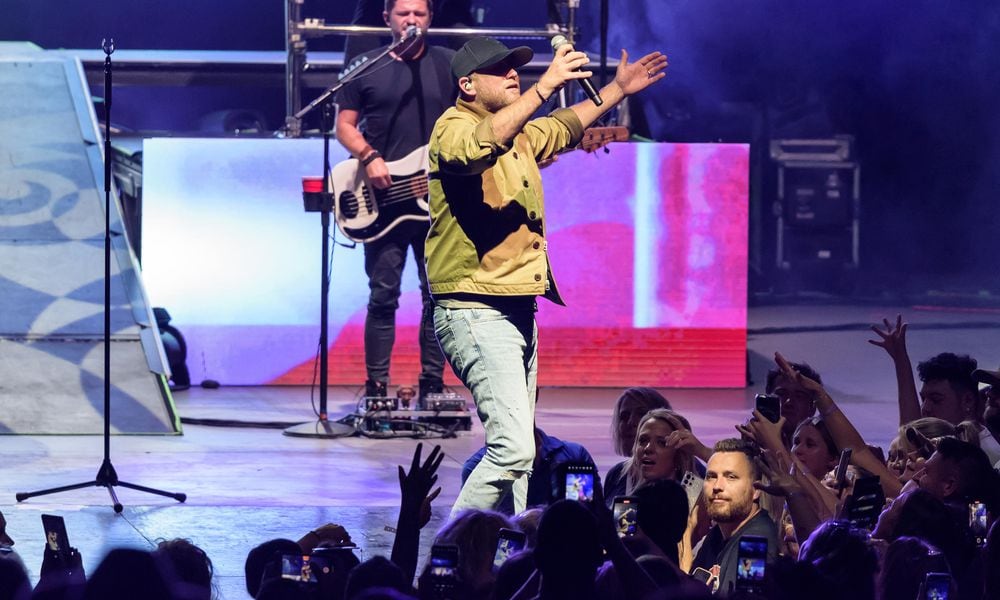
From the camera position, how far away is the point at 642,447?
5.04 metres

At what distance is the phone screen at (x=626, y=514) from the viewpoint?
12.6 ft

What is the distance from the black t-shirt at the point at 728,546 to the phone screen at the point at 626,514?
370 millimetres

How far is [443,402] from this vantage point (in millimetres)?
8266

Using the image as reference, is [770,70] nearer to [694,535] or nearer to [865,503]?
[694,535]

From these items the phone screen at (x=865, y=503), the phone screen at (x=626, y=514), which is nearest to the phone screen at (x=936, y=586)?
the phone screen at (x=865, y=503)

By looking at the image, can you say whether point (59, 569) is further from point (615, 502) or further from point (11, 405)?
point (11, 405)

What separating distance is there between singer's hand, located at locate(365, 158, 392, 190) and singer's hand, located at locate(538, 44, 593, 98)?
135 inches

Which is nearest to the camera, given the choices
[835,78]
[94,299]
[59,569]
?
[59,569]

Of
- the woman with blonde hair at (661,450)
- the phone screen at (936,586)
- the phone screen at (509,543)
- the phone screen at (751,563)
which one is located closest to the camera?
the phone screen at (936,586)

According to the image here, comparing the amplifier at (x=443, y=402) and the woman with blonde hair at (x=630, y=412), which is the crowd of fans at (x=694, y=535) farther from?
the amplifier at (x=443, y=402)

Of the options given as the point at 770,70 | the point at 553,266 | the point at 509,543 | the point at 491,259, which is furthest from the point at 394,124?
the point at 770,70

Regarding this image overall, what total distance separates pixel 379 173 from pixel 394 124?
0.37 metres

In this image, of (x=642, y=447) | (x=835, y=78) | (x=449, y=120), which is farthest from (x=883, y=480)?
(x=835, y=78)

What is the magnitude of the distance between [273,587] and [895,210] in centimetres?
1404
